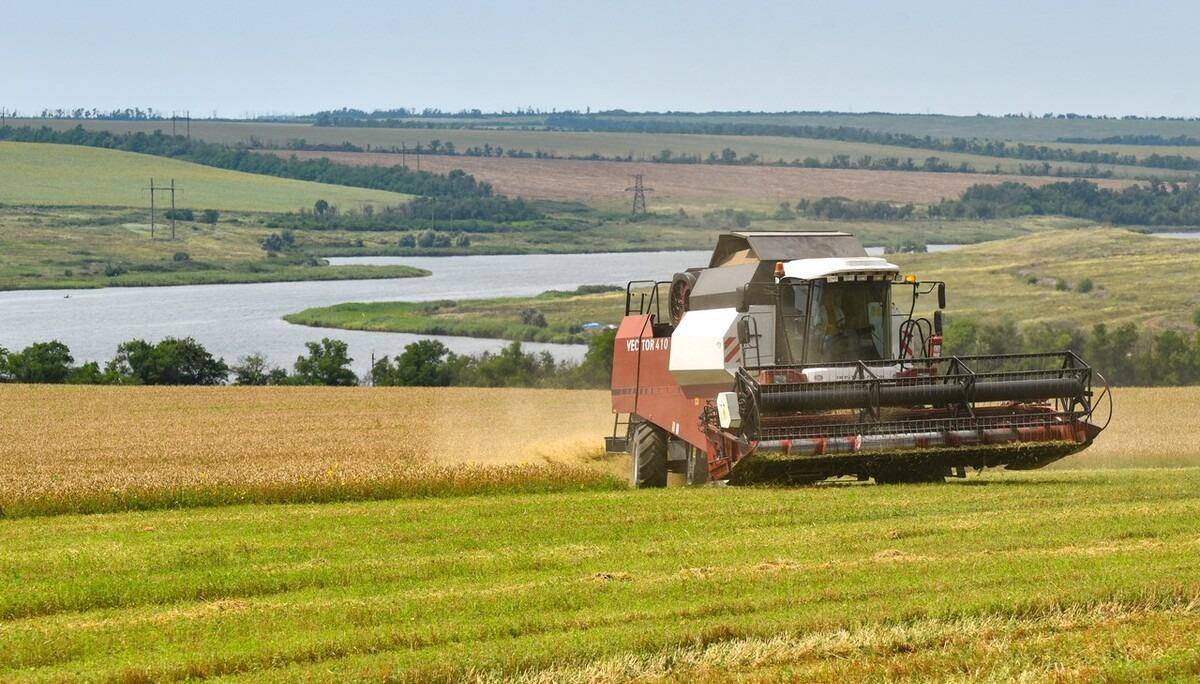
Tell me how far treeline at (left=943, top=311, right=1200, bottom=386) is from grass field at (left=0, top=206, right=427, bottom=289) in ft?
219

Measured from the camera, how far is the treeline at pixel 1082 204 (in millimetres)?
117394

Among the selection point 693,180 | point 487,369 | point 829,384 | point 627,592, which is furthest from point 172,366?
point 693,180

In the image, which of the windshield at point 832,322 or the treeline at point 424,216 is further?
the treeline at point 424,216

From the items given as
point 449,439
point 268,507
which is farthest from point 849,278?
point 449,439

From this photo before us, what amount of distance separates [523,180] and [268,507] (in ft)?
486

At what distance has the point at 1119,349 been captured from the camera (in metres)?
48.2

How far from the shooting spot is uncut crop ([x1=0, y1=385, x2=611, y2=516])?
59.3 ft

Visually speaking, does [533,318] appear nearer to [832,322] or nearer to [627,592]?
[832,322]

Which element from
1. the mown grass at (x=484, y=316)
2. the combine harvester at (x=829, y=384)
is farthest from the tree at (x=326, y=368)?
the combine harvester at (x=829, y=384)

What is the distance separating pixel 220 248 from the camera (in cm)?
12262

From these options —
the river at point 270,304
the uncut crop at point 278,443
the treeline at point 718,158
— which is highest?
the treeline at point 718,158

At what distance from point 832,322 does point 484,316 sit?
198 ft

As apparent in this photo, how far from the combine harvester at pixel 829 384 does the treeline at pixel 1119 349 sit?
26669 mm

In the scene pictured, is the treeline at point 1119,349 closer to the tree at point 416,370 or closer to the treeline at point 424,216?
the tree at point 416,370
